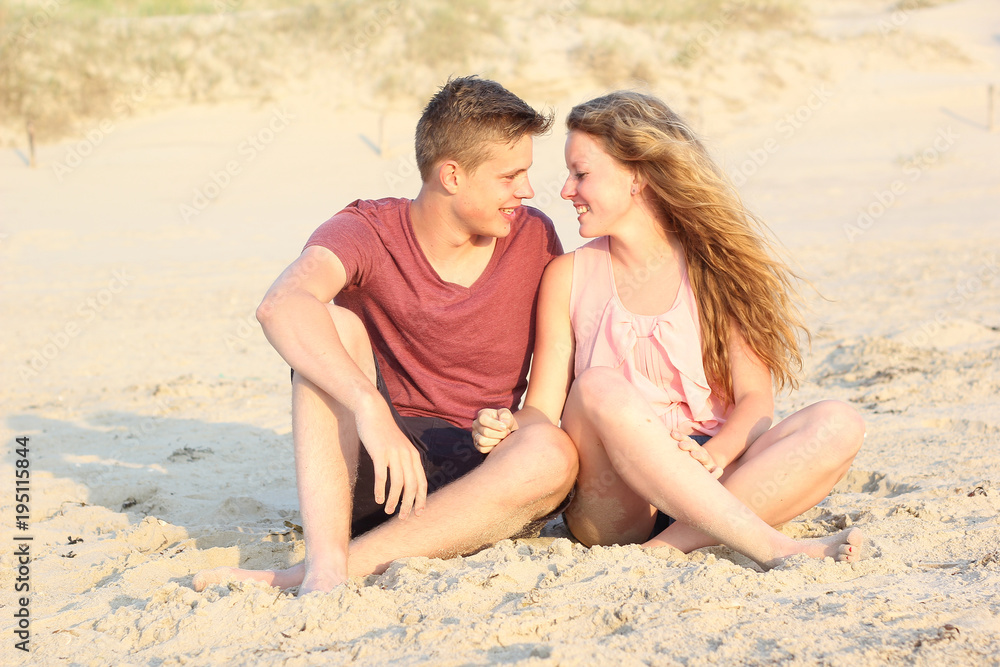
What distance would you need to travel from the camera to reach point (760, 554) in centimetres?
251

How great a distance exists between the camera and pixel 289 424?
4949 mm

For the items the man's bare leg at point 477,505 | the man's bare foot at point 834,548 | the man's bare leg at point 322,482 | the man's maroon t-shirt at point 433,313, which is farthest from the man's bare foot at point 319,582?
the man's bare foot at point 834,548

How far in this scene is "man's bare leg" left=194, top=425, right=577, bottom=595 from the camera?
104 inches

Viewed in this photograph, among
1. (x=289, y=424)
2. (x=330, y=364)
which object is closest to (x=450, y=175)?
(x=330, y=364)

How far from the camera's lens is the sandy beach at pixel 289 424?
7.01 feet

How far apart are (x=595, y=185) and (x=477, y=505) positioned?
1.13 meters

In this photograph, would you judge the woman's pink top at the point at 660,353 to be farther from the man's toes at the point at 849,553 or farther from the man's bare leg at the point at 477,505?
the man's toes at the point at 849,553

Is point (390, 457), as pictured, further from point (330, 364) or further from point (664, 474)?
point (664, 474)

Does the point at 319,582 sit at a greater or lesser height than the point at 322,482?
lesser

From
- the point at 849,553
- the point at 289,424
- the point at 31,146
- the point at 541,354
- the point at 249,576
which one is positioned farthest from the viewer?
the point at 31,146

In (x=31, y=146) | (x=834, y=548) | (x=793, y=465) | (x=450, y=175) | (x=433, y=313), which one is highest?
(x=450, y=175)

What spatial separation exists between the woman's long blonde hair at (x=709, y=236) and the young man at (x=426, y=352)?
0.28 meters

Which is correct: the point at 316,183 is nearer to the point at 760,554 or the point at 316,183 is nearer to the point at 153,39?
the point at 153,39

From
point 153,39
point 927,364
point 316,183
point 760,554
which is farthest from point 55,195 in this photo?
point 760,554
